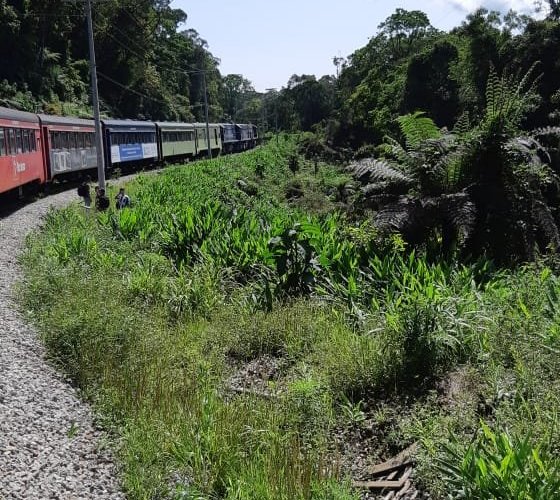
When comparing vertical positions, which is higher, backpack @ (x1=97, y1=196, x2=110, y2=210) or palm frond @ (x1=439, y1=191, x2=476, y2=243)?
palm frond @ (x1=439, y1=191, x2=476, y2=243)

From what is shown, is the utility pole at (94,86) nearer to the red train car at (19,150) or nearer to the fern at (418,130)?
the red train car at (19,150)

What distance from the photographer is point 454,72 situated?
1226 inches

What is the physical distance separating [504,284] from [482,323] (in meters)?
1.48

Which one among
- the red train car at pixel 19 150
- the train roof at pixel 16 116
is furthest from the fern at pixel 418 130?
the train roof at pixel 16 116

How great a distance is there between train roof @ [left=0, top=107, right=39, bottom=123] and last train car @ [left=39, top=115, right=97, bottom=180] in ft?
4.63

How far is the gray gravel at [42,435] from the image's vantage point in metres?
4.50

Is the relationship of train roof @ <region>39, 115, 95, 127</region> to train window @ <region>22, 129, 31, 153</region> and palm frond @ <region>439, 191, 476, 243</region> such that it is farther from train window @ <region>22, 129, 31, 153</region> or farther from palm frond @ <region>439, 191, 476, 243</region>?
palm frond @ <region>439, 191, 476, 243</region>

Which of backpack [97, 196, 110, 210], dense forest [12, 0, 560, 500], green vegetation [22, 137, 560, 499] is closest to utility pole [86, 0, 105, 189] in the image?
backpack [97, 196, 110, 210]

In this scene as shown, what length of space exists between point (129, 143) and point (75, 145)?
665cm

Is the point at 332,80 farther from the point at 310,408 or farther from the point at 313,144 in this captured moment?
the point at 310,408

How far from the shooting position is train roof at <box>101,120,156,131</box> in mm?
28064

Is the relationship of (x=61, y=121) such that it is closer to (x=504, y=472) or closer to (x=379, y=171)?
(x=379, y=171)

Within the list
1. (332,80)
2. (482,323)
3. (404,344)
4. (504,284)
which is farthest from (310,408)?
(332,80)

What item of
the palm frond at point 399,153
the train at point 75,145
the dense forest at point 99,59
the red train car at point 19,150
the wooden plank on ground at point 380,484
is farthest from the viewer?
the dense forest at point 99,59
